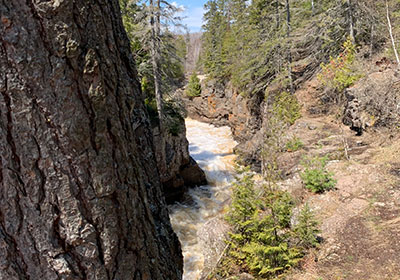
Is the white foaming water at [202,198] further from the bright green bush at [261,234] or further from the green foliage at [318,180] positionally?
the green foliage at [318,180]

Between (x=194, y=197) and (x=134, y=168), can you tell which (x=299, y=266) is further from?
(x=194, y=197)

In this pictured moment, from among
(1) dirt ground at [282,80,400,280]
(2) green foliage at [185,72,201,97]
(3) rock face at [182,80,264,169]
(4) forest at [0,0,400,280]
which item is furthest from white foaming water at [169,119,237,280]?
(2) green foliage at [185,72,201,97]

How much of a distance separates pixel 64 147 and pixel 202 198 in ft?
37.4

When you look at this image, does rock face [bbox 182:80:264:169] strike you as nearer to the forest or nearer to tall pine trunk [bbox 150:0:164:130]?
the forest

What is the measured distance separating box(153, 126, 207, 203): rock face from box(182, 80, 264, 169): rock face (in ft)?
10.1

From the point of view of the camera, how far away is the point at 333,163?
8.13m

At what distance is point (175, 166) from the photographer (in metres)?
11.4

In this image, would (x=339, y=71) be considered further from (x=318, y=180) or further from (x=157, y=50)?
(x=157, y=50)

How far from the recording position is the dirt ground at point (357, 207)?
425cm

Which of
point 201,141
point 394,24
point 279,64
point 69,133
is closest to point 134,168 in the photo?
point 69,133

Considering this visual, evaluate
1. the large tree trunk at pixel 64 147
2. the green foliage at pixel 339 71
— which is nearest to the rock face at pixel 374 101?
the green foliage at pixel 339 71

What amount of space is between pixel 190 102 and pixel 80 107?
91.3 feet

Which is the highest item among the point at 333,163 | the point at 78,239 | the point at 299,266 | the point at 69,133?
the point at 69,133

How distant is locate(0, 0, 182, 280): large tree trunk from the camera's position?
766 mm
